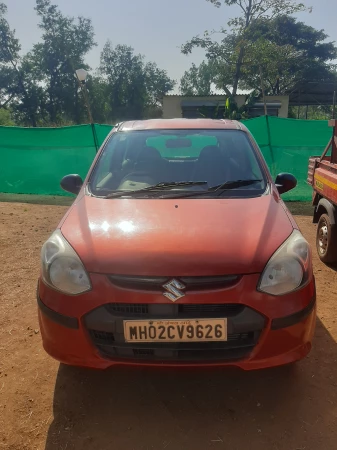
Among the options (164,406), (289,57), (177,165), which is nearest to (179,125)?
(177,165)

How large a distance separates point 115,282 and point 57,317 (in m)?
0.39

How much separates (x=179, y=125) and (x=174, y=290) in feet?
6.98

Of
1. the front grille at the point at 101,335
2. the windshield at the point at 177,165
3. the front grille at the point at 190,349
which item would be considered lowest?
the front grille at the point at 190,349

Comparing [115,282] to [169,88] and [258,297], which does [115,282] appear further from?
[169,88]

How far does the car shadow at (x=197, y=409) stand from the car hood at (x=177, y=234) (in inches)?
24.3

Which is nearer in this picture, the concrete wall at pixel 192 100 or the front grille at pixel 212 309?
the front grille at pixel 212 309

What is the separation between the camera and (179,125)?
12.2 feet

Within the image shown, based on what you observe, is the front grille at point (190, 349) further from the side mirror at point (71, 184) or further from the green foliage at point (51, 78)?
the green foliage at point (51, 78)

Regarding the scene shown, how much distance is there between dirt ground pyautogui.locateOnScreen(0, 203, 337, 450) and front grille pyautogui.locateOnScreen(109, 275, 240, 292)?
510mm

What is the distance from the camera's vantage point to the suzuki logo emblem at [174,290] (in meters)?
2.03

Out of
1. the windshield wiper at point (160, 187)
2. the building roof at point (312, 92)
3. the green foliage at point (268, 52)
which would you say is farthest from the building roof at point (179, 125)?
the building roof at point (312, 92)

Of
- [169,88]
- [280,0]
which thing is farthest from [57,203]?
[169,88]

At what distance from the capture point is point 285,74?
3416 cm

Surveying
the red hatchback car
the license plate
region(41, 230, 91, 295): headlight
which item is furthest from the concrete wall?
the license plate
